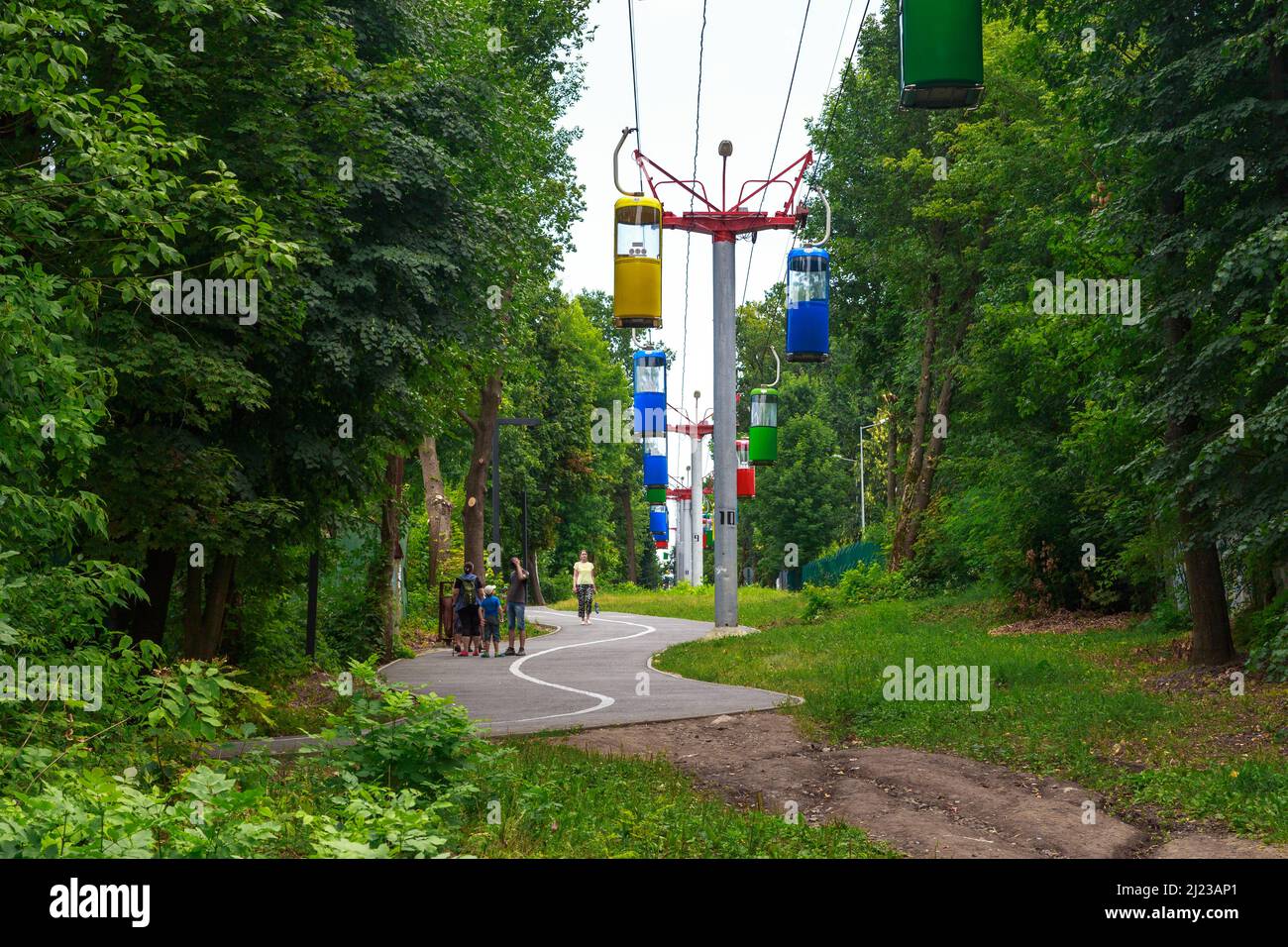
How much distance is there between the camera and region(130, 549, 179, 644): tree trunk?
1641 centimetres

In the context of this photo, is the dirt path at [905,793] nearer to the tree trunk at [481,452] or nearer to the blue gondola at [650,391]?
the blue gondola at [650,391]

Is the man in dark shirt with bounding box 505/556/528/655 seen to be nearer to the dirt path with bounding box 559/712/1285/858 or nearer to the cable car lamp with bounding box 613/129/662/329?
the cable car lamp with bounding box 613/129/662/329

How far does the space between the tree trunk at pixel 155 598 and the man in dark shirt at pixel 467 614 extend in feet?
40.8

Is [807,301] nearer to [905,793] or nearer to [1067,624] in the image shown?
[1067,624]

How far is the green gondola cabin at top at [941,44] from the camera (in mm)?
11250

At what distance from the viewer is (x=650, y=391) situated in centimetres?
3906

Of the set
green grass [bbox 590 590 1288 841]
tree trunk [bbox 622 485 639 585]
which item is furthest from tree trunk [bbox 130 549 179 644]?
tree trunk [bbox 622 485 639 585]

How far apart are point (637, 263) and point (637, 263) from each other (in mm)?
18

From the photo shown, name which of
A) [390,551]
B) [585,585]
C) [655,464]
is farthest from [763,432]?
[390,551]

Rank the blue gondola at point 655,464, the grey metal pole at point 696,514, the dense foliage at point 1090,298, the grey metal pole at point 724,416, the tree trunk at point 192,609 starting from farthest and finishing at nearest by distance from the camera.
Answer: the grey metal pole at point 696,514, the blue gondola at point 655,464, the grey metal pole at point 724,416, the tree trunk at point 192,609, the dense foliage at point 1090,298

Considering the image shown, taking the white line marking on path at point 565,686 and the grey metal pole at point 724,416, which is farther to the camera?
the grey metal pole at point 724,416

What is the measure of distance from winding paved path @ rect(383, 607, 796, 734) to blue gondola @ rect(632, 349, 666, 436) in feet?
25.3

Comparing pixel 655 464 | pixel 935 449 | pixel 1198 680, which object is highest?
pixel 655 464

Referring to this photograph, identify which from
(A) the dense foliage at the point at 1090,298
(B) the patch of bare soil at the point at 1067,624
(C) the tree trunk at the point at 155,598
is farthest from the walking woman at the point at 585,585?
(C) the tree trunk at the point at 155,598
